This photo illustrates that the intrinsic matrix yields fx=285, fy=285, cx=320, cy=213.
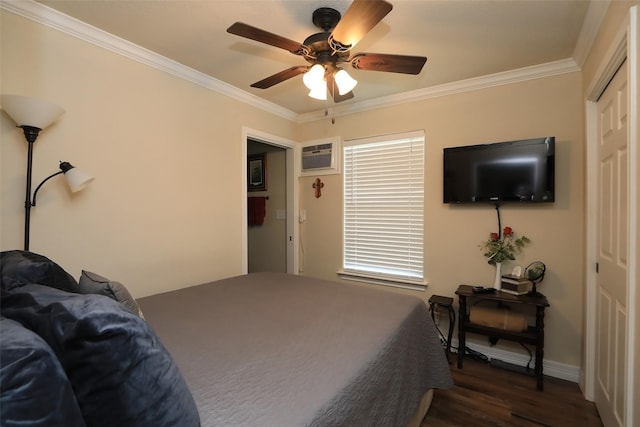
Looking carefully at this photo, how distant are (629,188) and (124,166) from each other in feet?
9.78

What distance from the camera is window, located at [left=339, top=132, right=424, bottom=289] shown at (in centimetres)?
296

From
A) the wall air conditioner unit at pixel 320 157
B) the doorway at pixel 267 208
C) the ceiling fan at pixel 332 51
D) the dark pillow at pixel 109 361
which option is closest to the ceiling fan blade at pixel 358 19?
the ceiling fan at pixel 332 51

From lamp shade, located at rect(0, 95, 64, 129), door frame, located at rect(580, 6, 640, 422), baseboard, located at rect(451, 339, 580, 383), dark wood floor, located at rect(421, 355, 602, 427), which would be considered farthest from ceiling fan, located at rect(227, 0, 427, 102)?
baseboard, located at rect(451, 339, 580, 383)

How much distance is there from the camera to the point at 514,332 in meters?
2.27

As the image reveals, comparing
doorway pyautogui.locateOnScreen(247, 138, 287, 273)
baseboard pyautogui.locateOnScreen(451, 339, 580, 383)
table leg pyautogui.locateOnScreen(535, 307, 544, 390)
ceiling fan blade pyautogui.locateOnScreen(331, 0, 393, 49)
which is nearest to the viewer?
ceiling fan blade pyautogui.locateOnScreen(331, 0, 393, 49)

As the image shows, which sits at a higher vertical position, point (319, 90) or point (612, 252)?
point (319, 90)

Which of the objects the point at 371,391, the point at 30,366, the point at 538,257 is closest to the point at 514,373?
the point at 538,257

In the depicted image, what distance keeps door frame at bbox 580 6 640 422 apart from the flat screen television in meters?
0.26

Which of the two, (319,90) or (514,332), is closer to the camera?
(319,90)

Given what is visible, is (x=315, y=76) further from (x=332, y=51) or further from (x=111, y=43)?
(x=111, y=43)

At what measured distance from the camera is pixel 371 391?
1111mm

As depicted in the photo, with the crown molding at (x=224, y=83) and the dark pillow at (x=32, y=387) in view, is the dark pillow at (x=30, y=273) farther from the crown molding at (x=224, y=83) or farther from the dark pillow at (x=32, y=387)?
the crown molding at (x=224, y=83)

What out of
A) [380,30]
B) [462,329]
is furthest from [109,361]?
[462,329]

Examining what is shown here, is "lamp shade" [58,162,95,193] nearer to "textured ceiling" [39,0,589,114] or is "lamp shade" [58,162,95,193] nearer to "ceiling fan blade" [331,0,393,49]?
"textured ceiling" [39,0,589,114]
